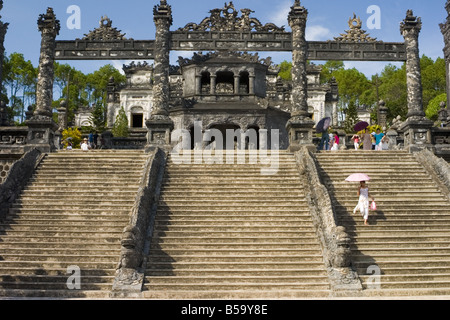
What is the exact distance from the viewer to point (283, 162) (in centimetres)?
1532

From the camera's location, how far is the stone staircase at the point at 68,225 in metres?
9.47

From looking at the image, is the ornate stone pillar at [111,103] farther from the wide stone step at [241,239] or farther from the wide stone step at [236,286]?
the wide stone step at [236,286]

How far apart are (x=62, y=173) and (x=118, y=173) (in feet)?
5.76

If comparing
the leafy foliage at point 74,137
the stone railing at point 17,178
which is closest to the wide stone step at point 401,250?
the stone railing at point 17,178

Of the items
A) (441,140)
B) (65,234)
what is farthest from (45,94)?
(441,140)

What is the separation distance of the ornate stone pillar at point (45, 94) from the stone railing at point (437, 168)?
1291 cm

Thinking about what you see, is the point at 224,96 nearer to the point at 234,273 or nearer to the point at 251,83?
the point at 251,83

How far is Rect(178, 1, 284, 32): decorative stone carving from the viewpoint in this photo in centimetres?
1888

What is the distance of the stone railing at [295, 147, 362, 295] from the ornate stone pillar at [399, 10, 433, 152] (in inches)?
217

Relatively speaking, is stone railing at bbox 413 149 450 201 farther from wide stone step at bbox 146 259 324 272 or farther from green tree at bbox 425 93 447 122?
green tree at bbox 425 93 447 122

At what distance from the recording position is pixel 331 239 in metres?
10.1

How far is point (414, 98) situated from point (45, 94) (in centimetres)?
1464

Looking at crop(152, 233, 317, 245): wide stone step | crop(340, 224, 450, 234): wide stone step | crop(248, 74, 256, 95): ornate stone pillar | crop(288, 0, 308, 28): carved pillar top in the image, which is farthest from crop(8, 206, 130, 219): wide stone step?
crop(248, 74, 256, 95): ornate stone pillar

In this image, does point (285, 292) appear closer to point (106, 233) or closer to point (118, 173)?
point (106, 233)
